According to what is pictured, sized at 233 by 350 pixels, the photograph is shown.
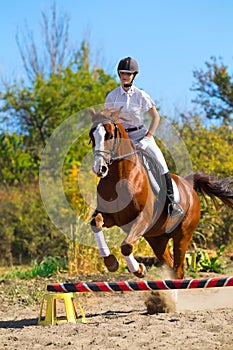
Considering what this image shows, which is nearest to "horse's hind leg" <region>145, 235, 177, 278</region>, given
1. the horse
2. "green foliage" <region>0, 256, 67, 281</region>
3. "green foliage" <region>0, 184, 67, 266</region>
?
the horse

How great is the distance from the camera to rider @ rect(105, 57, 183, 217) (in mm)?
6786

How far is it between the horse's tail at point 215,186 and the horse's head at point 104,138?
7.82 ft

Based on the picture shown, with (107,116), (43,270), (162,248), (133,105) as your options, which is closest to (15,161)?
(43,270)

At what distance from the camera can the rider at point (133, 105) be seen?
6.79m

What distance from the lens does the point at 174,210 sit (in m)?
7.54

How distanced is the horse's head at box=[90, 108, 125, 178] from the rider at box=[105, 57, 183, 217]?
34 centimetres

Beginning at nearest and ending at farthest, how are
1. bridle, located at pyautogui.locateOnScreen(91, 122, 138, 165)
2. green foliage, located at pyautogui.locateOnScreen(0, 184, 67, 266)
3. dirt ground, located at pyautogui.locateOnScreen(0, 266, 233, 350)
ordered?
1. dirt ground, located at pyautogui.locateOnScreen(0, 266, 233, 350)
2. bridle, located at pyautogui.locateOnScreen(91, 122, 138, 165)
3. green foliage, located at pyautogui.locateOnScreen(0, 184, 67, 266)

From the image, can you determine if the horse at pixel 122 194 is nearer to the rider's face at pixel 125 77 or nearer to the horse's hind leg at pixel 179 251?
the rider's face at pixel 125 77

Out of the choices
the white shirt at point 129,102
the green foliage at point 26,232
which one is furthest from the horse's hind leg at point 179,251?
the green foliage at point 26,232

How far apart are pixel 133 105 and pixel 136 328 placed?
2.51 m

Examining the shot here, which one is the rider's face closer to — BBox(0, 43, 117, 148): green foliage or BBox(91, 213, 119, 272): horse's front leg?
BBox(91, 213, 119, 272): horse's front leg

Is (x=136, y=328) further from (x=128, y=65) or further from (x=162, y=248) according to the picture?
(x=128, y=65)

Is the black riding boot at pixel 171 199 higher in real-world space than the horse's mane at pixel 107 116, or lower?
lower

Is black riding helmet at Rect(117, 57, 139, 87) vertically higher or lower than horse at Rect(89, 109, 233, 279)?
higher
